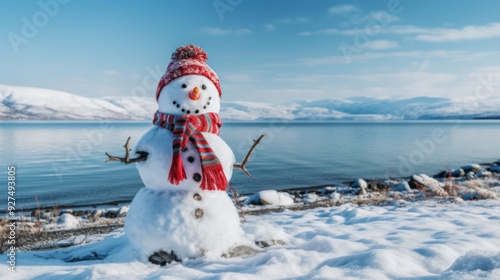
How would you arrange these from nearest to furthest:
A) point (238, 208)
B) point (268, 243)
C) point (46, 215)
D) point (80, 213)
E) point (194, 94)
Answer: point (194, 94)
point (268, 243)
point (238, 208)
point (46, 215)
point (80, 213)

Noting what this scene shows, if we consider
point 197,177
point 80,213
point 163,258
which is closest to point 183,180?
point 197,177

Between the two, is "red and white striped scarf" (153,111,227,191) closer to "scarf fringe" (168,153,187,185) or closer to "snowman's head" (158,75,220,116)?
"scarf fringe" (168,153,187,185)

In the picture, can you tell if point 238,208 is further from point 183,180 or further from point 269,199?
point 183,180

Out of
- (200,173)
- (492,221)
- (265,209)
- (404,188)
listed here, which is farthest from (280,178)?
(200,173)

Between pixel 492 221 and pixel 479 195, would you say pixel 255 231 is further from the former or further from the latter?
pixel 479 195

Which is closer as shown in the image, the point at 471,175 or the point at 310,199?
the point at 310,199

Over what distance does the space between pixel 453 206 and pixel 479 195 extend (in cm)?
172

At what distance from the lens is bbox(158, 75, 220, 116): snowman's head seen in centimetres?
378

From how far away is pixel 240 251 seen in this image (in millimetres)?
3895

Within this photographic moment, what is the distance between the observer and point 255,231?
446cm

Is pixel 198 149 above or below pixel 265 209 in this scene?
above

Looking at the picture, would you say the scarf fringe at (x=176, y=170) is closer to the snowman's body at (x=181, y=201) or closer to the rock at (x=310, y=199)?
the snowman's body at (x=181, y=201)

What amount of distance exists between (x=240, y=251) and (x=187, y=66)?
2.35 m

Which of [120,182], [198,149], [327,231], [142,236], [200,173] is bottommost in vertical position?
[120,182]
